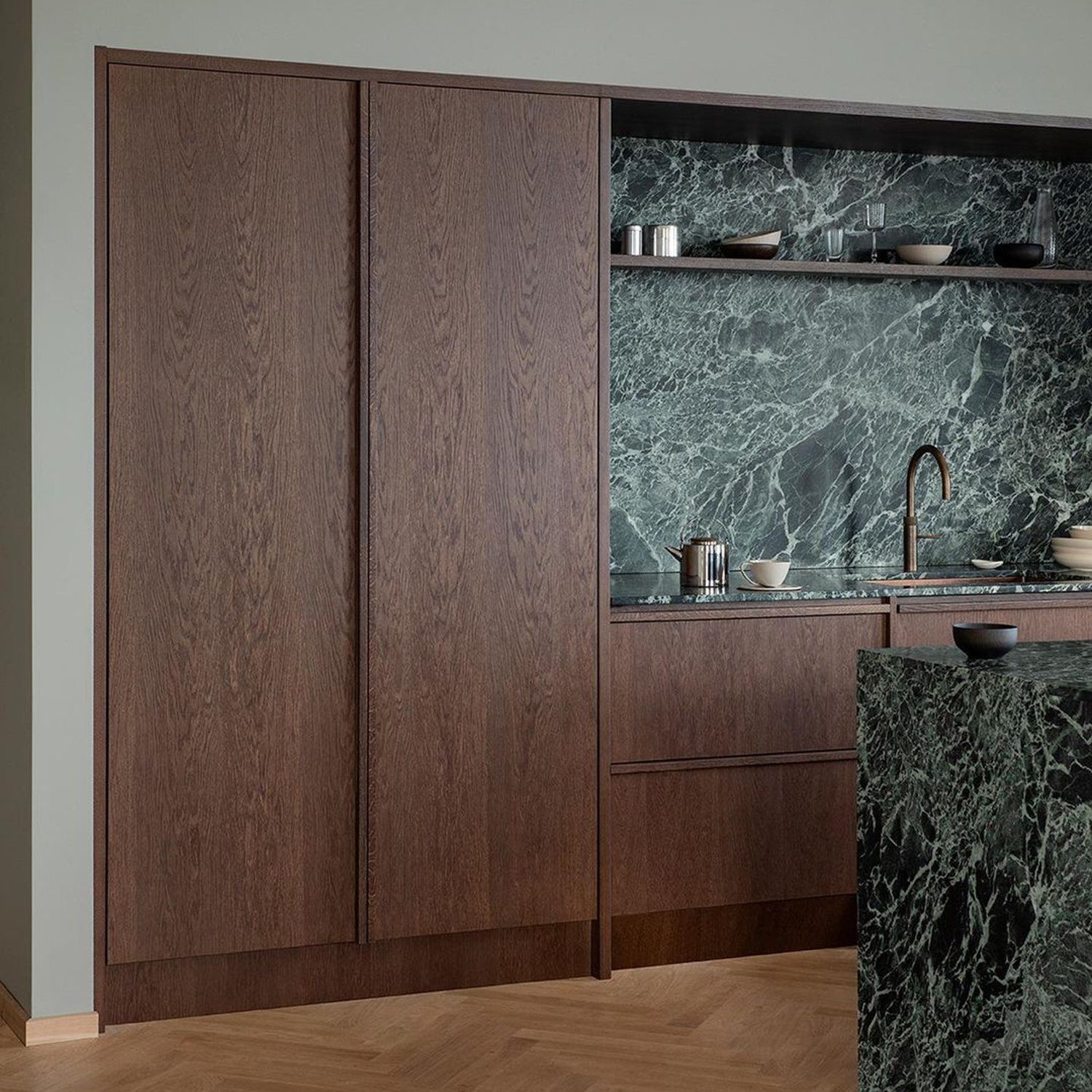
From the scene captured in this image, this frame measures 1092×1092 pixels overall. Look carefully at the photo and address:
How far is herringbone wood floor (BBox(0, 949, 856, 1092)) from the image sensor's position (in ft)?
9.86

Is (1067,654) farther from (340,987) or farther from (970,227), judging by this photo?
(970,227)

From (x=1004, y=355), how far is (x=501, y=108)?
75.1 inches

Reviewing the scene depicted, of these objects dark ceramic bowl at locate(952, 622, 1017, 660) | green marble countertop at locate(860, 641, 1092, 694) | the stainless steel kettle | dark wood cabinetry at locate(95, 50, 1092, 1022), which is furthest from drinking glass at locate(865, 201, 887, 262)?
dark ceramic bowl at locate(952, 622, 1017, 660)

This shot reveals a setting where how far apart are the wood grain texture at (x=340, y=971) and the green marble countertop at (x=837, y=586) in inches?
34.5

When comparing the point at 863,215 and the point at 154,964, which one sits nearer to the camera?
the point at 154,964

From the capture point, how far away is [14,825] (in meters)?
3.35

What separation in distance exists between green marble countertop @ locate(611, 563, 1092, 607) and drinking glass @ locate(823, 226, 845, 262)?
0.92 metres

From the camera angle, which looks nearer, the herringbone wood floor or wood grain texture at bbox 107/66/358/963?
the herringbone wood floor

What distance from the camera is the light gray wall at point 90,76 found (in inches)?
126

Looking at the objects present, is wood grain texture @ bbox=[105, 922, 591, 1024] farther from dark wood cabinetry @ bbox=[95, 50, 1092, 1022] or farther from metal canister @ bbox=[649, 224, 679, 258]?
metal canister @ bbox=[649, 224, 679, 258]

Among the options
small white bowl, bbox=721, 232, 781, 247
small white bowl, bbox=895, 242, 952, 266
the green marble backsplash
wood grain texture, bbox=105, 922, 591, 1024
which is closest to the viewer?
wood grain texture, bbox=105, 922, 591, 1024

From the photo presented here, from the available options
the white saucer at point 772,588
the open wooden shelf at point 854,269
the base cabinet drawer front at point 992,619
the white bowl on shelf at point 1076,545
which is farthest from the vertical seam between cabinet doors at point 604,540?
the white bowl on shelf at point 1076,545

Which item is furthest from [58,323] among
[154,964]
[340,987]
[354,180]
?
[340,987]

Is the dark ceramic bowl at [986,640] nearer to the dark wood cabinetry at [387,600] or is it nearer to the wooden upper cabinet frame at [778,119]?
the dark wood cabinetry at [387,600]
